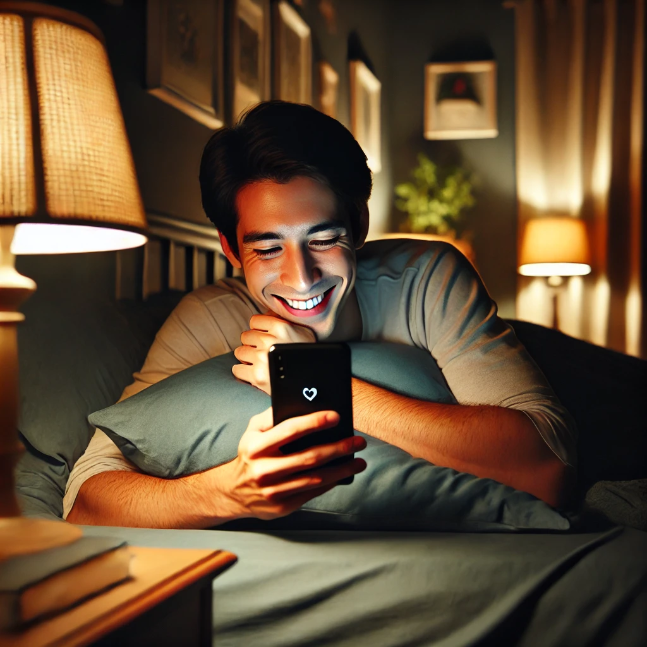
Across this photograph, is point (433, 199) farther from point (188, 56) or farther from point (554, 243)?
point (188, 56)

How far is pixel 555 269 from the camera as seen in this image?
2277 mm

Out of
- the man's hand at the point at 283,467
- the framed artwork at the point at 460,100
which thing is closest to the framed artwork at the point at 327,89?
the framed artwork at the point at 460,100

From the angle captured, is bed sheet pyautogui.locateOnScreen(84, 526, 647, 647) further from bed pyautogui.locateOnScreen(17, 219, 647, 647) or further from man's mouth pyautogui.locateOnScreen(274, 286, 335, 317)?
man's mouth pyautogui.locateOnScreen(274, 286, 335, 317)

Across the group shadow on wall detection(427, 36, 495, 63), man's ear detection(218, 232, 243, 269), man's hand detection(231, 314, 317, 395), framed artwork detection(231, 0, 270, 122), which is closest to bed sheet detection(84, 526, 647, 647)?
man's hand detection(231, 314, 317, 395)

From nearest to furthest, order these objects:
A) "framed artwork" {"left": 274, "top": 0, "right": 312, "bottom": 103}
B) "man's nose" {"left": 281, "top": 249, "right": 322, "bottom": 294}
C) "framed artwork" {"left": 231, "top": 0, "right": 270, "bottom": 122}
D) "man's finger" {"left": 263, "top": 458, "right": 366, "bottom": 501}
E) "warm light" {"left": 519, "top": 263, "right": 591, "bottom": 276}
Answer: "man's finger" {"left": 263, "top": 458, "right": 366, "bottom": 501}
"man's nose" {"left": 281, "top": 249, "right": 322, "bottom": 294}
"framed artwork" {"left": 231, "top": 0, "right": 270, "bottom": 122}
"framed artwork" {"left": 274, "top": 0, "right": 312, "bottom": 103}
"warm light" {"left": 519, "top": 263, "right": 591, "bottom": 276}

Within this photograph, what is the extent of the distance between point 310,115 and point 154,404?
1.55ft

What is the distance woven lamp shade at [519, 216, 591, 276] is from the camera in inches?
83.6

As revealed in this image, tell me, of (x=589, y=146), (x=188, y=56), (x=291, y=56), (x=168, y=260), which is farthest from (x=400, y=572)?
(x=589, y=146)

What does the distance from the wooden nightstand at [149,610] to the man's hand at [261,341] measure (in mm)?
252

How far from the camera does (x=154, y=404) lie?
0.73 meters

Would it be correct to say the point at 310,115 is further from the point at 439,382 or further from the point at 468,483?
the point at 468,483

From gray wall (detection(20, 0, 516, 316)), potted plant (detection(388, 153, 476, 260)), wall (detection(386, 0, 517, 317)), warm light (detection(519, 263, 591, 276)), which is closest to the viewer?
gray wall (detection(20, 0, 516, 316))

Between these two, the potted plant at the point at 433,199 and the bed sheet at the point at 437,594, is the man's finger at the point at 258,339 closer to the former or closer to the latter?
the bed sheet at the point at 437,594

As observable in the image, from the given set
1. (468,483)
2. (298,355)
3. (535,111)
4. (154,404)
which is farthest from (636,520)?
(535,111)
